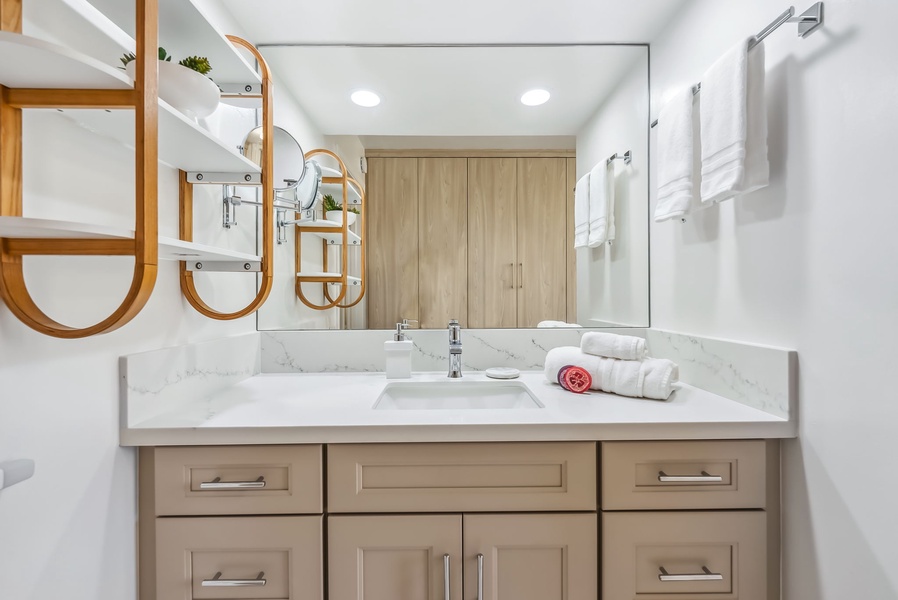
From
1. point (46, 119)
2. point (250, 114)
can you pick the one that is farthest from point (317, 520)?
point (250, 114)

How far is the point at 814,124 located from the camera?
0.95m

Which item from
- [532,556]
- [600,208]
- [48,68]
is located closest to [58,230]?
[48,68]

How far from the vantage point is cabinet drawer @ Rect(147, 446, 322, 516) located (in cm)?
101

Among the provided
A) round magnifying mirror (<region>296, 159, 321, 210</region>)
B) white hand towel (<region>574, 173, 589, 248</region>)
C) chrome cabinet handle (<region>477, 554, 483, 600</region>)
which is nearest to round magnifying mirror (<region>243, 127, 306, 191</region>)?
round magnifying mirror (<region>296, 159, 321, 210</region>)

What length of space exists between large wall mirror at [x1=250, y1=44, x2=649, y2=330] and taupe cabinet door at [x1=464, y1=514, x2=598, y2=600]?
0.77m

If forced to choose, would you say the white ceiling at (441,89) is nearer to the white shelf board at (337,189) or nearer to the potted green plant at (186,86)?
the white shelf board at (337,189)

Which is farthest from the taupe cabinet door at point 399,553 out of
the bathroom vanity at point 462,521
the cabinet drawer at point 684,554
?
the cabinet drawer at point 684,554

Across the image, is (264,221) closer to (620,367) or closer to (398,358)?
(398,358)

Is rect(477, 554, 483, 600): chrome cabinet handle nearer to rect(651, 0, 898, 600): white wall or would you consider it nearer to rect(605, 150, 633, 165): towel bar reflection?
rect(651, 0, 898, 600): white wall

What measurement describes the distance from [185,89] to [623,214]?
1.42 m

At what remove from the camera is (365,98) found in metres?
1.67

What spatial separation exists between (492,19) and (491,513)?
4.89 feet

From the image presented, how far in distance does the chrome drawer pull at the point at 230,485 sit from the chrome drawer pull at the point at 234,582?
0.63 feet

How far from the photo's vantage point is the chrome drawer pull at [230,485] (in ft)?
3.30
